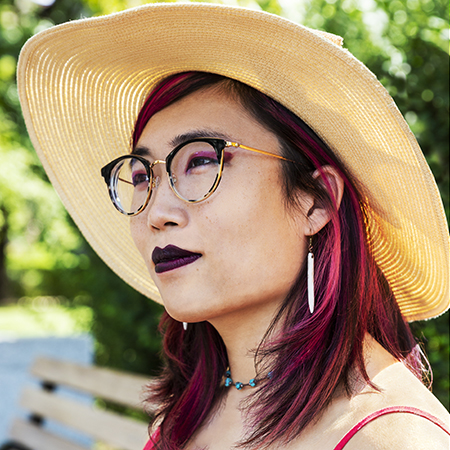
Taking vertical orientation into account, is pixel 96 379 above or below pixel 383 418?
Answer: below

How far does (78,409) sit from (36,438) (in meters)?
0.61

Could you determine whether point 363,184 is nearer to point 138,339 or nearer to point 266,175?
point 266,175

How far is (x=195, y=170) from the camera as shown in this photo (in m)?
1.67

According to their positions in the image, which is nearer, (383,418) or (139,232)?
(383,418)

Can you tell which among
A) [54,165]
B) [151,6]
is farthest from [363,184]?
[54,165]

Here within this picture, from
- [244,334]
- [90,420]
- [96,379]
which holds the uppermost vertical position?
[244,334]

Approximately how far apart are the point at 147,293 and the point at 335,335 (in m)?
1.11

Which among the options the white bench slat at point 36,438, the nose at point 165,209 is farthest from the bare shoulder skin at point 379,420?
the white bench slat at point 36,438

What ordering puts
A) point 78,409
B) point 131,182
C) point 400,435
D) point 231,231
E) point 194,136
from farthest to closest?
point 78,409, point 131,182, point 194,136, point 231,231, point 400,435

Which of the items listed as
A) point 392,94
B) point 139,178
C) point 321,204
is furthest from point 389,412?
point 392,94

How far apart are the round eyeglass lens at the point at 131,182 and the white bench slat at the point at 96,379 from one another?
1.46 metres

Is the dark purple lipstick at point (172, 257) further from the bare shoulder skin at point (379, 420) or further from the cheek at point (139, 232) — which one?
the bare shoulder skin at point (379, 420)

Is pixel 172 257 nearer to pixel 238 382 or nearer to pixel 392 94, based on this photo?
pixel 238 382

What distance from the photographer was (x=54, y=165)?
8.05 feet
